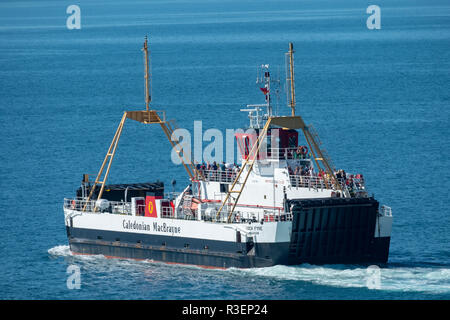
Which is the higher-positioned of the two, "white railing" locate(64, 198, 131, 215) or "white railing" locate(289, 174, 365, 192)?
"white railing" locate(289, 174, 365, 192)

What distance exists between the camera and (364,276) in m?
60.5

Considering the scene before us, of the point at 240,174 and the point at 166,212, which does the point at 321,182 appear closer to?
the point at 240,174

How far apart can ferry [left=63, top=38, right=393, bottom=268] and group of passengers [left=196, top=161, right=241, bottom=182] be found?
6 cm

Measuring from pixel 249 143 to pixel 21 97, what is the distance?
98.5 meters

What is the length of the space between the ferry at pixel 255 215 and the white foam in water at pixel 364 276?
74 centimetres

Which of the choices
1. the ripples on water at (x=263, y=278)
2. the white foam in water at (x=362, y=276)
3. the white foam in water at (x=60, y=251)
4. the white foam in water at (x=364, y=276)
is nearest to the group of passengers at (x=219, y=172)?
the ripples on water at (x=263, y=278)

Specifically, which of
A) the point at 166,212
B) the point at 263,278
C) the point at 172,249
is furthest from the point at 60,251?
the point at 263,278

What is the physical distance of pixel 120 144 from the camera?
11588 centimetres

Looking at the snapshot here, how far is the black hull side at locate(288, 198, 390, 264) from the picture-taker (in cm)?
6191

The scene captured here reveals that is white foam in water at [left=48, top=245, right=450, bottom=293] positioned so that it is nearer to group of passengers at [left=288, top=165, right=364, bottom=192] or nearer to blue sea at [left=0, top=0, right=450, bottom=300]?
blue sea at [left=0, top=0, right=450, bottom=300]

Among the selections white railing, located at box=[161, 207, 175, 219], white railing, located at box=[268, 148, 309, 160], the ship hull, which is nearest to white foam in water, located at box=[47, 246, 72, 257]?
the ship hull

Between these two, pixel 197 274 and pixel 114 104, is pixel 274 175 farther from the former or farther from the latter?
pixel 114 104

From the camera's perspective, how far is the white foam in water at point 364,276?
2304 inches

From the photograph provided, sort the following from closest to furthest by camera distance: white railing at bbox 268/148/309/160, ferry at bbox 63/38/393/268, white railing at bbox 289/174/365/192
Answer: ferry at bbox 63/38/393/268 < white railing at bbox 289/174/365/192 < white railing at bbox 268/148/309/160
